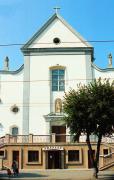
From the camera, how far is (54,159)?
137 feet

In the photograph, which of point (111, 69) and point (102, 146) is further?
point (111, 69)

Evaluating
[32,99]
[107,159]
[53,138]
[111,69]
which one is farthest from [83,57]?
[107,159]

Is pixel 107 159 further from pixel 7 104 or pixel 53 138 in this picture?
pixel 7 104

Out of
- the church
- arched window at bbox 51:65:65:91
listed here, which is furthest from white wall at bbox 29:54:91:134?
arched window at bbox 51:65:65:91

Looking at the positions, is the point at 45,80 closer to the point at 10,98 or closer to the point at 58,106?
the point at 58,106

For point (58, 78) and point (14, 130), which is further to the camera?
point (58, 78)

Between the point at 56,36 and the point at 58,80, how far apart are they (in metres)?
5.33

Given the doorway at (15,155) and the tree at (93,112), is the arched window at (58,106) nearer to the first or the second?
the doorway at (15,155)

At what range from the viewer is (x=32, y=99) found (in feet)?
154

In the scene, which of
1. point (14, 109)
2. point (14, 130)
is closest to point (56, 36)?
point (14, 109)

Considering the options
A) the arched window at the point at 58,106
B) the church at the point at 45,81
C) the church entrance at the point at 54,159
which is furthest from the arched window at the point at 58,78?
the church entrance at the point at 54,159

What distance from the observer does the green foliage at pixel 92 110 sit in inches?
1286

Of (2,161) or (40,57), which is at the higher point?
(40,57)

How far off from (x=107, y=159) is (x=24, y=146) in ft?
28.8
